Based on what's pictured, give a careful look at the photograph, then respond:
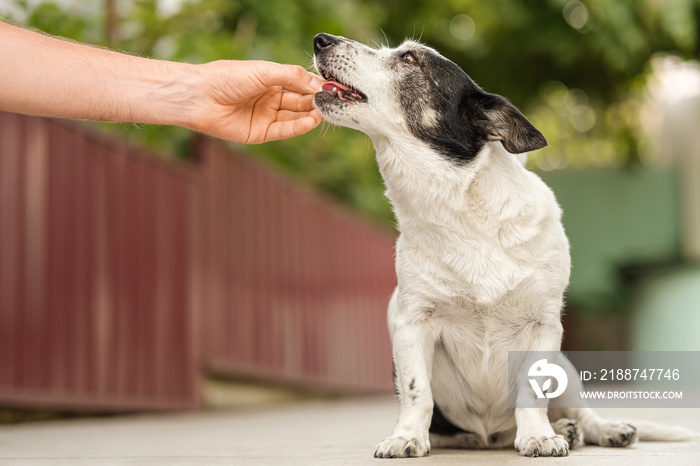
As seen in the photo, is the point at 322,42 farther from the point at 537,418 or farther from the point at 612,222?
the point at 612,222

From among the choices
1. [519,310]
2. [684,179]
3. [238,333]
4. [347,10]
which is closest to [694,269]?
[684,179]

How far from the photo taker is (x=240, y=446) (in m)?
3.51

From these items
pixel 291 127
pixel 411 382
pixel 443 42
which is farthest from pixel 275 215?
pixel 443 42

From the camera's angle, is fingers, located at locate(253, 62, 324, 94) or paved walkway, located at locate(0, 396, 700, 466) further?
fingers, located at locate(253, 62, 324, 94)

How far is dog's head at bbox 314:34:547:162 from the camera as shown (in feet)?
10.3

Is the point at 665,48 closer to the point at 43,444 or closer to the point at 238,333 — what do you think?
the point at 238,333

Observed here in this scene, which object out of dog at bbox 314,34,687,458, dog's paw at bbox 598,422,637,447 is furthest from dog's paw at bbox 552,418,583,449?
dog's paw at bbox 598,422,637,447

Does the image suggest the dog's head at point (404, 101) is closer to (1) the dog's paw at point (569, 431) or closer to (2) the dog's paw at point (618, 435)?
(1) the dog's paw at point (569, 431)

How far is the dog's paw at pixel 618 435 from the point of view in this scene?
314cm

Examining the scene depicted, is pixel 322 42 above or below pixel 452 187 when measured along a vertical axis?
above

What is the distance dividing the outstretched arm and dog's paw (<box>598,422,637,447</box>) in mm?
1616

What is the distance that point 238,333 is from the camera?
8.00 metres

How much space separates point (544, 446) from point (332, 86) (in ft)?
4.98

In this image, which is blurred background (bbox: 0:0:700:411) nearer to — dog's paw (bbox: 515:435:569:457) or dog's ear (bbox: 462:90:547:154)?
dog's ear (bbox: 462:90:547:154)
